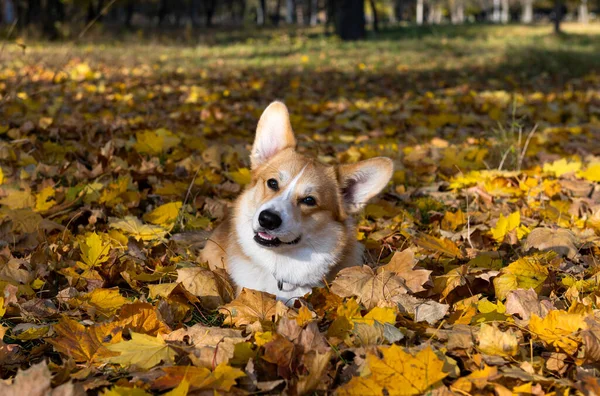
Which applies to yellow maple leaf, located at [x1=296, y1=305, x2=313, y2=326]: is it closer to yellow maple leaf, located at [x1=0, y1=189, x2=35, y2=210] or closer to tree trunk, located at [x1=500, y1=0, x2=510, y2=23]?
yellow maple leaf, located at [x1=0, y1=189, x2=35, y2=210]

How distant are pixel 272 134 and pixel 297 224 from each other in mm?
683

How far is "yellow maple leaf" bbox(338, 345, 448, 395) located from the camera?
74.9 inches

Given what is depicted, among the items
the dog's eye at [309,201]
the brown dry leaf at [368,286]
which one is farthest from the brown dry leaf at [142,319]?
the dog's eye at [309,201]

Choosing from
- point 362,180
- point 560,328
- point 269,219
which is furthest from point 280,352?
point 362,180

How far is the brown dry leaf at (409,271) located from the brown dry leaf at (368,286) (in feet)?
0.20

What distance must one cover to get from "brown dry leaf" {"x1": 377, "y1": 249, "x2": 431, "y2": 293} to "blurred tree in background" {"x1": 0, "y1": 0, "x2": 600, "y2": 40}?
129 inches

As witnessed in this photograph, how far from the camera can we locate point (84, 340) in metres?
2.19

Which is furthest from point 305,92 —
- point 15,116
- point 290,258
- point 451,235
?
point 290,258

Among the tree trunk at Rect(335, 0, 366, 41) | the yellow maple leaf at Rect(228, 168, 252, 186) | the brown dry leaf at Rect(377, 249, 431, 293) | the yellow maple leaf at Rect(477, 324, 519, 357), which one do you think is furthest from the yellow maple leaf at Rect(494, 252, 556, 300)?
the tree trunk at Rect(335, 0, 366, 41)

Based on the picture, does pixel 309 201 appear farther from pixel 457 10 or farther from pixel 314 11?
pixel 457 10

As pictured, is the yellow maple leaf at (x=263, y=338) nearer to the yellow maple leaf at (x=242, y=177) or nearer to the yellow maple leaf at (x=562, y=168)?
the yellow maple leaf at (x=242, y=177)

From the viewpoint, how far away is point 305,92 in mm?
10562

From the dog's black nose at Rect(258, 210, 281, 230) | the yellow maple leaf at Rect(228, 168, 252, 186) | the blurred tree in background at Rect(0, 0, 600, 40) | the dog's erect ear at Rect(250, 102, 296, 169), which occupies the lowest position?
the yellow maple leaf at Rect(228, 168, 252, 186)

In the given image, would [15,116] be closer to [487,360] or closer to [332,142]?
[332,142]
